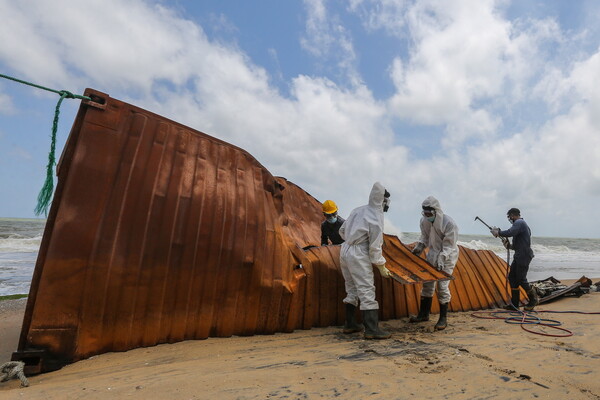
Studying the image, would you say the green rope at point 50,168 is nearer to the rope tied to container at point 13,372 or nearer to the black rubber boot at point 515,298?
the rope tied to container at point 13,372

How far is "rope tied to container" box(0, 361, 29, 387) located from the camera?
3.05 metres

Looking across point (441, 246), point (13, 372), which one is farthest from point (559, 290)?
point (13, 372)

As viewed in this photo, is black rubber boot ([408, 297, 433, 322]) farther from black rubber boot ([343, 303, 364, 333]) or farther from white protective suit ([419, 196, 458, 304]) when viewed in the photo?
black rubber boot ([343, 303, 364, 333])

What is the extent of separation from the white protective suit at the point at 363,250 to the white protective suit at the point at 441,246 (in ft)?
3.83

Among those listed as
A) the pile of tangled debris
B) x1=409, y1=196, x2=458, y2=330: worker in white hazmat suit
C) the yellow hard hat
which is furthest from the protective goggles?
the pile of tangled debris

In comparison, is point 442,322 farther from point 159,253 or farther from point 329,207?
point 159,253

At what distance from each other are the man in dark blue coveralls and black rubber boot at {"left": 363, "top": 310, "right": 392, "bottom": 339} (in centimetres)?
340

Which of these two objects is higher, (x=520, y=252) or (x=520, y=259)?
(x=520, y=252)

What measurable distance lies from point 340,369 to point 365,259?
1646mm

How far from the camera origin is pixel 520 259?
266 inches

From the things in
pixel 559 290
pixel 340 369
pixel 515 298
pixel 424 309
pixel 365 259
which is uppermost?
pixel 365 259

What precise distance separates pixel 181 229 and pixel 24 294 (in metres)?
6.57

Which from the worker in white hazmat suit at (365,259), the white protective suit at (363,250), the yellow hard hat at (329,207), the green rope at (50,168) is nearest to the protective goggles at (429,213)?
the worker in white hazmat suit at (365,259)

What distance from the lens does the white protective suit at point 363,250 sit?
4.60 m
